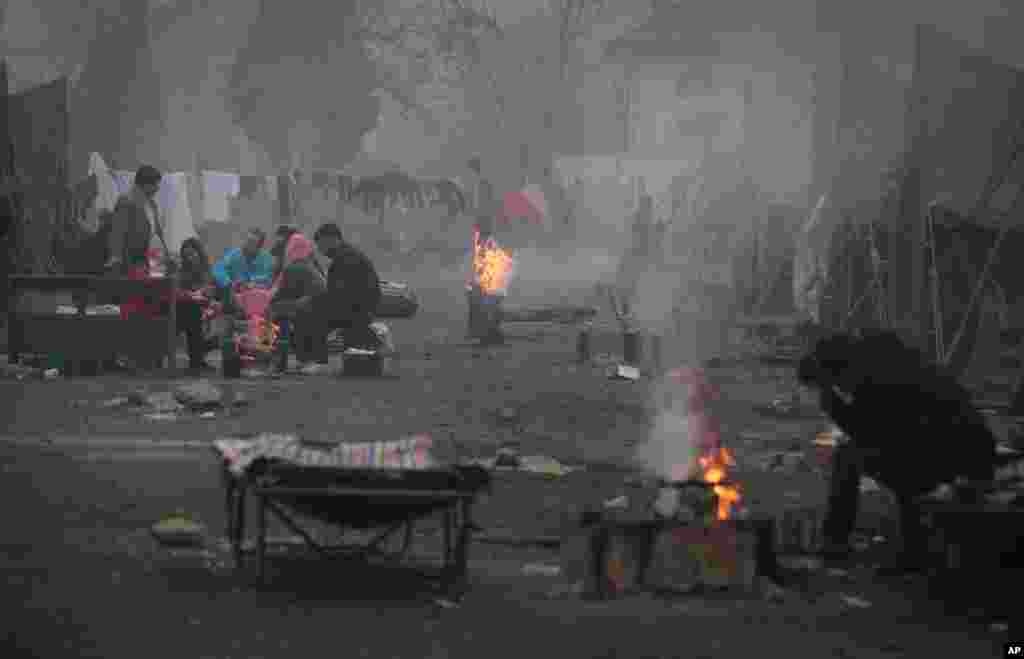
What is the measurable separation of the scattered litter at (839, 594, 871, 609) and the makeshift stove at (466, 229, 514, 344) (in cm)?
1502

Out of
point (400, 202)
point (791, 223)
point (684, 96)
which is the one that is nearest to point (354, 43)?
point (684, 96)

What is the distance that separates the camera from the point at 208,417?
14820 mm

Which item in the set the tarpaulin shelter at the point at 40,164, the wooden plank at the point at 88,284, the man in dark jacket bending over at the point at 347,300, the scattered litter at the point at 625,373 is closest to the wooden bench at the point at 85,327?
the wooden plank at the point at 88,284

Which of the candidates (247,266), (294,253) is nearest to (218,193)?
(247,266)

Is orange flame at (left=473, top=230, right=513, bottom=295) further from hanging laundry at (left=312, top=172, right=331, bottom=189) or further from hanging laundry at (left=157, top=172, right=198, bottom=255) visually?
hanging laundry at (left=312, top=172, right=331, bottom=189)

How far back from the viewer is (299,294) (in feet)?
65.8

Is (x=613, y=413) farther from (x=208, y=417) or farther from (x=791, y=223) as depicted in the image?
(x=791, y=223)

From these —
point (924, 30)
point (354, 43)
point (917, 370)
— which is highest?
point (354, 43)

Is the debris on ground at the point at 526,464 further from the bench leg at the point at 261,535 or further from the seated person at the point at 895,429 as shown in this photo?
the bench leg at the point at 261,535

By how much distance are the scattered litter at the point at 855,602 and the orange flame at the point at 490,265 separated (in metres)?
15.0

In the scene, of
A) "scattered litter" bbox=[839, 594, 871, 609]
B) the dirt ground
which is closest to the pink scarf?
the dirt ground

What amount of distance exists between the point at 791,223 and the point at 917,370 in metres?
22.9

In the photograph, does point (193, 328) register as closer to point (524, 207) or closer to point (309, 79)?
point (524, 207)

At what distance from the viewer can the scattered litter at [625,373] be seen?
61.4 ft
